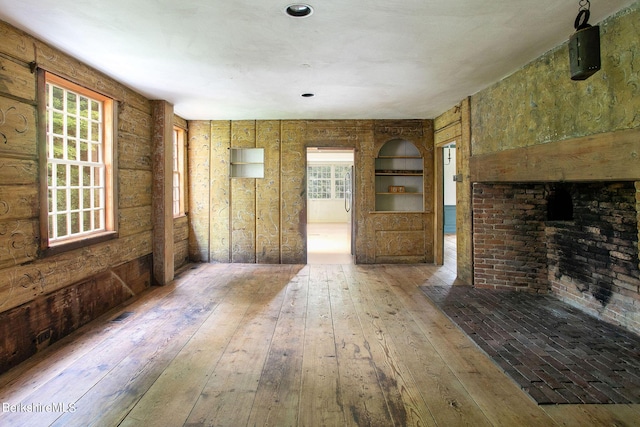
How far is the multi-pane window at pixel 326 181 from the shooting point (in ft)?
44.3

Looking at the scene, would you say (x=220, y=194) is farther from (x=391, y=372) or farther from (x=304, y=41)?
(x=391, y=372)

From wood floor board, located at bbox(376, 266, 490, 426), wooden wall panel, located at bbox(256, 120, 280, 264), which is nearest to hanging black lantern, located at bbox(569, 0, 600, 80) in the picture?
wood floor board, located at bbox(376, 266, 490, 426)

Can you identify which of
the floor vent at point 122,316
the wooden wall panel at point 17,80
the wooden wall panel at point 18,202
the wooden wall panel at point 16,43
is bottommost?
the floor vent at point 122,316

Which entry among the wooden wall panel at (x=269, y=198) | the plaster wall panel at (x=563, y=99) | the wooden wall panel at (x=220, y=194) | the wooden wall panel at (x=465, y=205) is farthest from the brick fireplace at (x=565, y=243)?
the wooden wall panel at (x=220, y=194)

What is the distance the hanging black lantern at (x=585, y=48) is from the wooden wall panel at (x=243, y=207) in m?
4.97

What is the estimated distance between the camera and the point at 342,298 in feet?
14.4

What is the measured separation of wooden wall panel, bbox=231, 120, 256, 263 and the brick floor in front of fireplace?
11.1ft

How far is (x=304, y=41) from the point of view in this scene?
10.1 ft

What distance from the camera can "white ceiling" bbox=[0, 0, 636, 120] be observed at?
2.51m

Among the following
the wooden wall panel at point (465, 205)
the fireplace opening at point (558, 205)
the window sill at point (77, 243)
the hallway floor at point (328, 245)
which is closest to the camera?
the window sill at point (77, 243)

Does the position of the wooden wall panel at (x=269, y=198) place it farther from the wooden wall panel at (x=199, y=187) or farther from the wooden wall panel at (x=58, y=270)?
the wooden wall panel at (x=58, y=270)

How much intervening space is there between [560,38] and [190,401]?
394cm

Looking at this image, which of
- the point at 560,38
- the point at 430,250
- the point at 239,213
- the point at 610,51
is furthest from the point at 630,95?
the point at 239,213

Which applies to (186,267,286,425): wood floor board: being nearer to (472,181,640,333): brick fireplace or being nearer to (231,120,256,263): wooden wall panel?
(231,120,256,263): wooden wall panel
